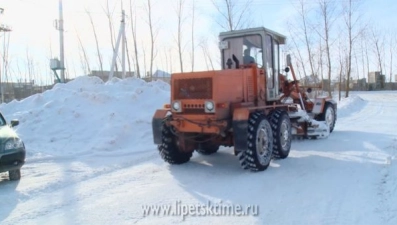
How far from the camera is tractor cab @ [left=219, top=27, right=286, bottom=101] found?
8.45 meters

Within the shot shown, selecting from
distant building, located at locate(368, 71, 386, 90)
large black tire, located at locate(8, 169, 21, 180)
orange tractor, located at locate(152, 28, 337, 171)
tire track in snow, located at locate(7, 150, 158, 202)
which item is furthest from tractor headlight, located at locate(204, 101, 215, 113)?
distant building, located at locate(368, 71, 386, 90)

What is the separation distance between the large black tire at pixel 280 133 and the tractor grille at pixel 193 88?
194 cm

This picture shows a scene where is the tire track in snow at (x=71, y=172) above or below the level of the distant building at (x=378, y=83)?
below

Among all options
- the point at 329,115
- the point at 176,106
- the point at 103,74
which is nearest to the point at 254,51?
the point at 176,106

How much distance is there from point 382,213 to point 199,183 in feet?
9.68

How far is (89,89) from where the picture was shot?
14.6 metres

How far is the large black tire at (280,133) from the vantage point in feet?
26.3

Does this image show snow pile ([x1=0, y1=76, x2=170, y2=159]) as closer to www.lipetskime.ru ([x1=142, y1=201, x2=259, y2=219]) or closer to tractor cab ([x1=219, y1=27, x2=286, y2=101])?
tractor cab ([x1=219, y1=27, x2=286, y2=101])

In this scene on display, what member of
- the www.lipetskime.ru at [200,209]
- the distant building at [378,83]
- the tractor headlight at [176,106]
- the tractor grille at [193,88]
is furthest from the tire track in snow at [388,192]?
the distant building at [378,83]

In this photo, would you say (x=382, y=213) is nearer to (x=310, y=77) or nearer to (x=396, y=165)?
(x=396, y=165)

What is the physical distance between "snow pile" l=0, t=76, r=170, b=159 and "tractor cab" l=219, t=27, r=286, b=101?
3746mm

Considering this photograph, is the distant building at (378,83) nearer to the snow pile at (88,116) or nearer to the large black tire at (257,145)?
the snow pile at (88,116)

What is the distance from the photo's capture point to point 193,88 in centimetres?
725

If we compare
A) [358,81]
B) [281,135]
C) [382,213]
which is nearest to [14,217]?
[382,213]
